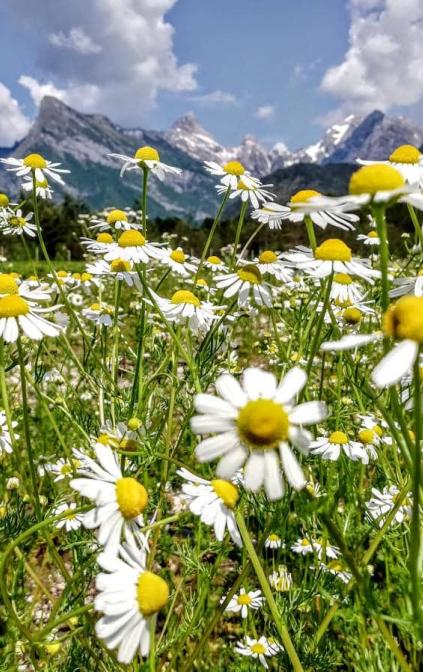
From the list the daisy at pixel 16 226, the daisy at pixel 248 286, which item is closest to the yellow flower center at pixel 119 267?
the daisy at pixel 248 286

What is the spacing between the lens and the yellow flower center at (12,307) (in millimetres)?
1375

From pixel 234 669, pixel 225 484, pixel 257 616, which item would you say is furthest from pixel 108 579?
pixel 257 616

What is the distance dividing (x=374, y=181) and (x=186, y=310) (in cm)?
98

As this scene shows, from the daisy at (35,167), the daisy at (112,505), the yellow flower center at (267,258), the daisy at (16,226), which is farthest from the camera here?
the daisy at (16,226)

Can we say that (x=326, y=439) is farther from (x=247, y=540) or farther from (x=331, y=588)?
(x=247, y=540)

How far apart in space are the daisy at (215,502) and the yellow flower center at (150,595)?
26 cm

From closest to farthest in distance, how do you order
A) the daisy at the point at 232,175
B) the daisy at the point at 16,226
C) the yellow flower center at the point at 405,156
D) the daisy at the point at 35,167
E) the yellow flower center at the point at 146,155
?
the yellow flower center at the point at 405,156, the yellow flower center at the point at 146,155, the daisy at the point at 232,175, the daisy at the point at 35,167, the daisy at the point at 16,226

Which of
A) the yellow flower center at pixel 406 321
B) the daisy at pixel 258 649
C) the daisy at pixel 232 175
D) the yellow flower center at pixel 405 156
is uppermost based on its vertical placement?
the daisy at pixel 232 175

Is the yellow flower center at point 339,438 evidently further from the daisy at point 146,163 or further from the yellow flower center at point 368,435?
the daisy at point 146,163

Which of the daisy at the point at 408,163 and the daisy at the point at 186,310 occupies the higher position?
the daisy at the point at 408,163

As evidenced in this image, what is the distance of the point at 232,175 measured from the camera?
2176 mm

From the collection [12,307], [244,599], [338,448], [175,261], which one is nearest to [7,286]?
[12,307]

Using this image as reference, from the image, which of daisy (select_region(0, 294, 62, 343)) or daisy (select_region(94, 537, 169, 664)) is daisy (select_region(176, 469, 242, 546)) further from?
daisy (select_region(0, 294, 62, 343))

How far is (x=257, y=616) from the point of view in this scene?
2.21m
